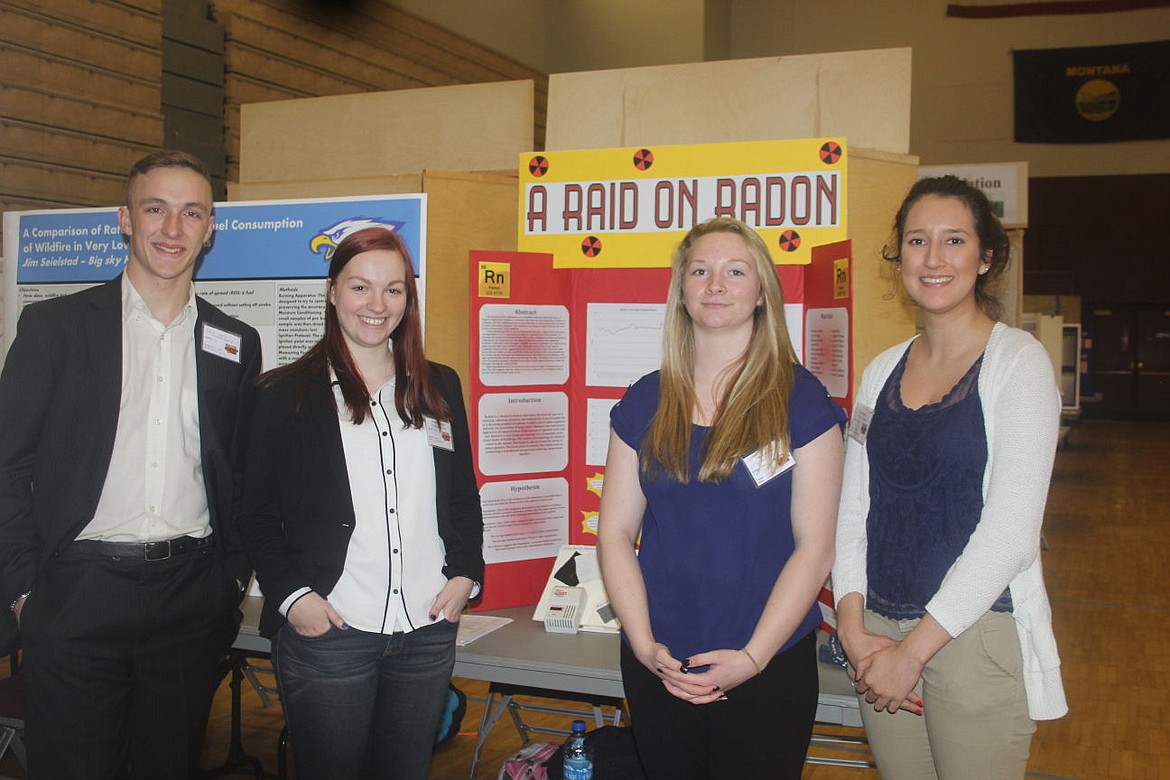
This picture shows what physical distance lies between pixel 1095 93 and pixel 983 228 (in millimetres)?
14985

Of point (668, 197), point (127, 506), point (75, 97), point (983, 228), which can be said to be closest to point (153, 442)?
point (127, 506)

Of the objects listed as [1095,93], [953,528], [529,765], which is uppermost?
Answer: [1095,93]

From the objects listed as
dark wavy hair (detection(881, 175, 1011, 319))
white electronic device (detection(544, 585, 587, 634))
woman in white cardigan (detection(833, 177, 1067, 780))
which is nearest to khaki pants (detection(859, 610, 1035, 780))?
woman in white cardigan (detection(833, 177, 1067, 780))

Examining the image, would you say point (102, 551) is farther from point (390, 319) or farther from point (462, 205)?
point (462, 205)

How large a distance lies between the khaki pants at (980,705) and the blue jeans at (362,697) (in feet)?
3.07

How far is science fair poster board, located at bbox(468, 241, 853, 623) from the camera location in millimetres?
2775

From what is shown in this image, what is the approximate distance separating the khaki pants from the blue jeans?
935 millimetres

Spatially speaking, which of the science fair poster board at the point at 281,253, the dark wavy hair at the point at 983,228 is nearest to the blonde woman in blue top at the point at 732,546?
the dark wavy hair at the point at 983,228

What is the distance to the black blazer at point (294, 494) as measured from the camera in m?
1.82

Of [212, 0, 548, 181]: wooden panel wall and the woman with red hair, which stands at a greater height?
[212, 0, 548, 181]: wooden panel wall

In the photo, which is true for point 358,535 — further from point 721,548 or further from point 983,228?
point 983,228

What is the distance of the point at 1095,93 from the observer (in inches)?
564

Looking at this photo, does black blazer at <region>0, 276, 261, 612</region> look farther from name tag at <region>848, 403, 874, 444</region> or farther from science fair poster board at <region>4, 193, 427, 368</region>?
name tag at <region>848, 403, 874, 444</region>

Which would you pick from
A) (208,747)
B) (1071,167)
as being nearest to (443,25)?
(208,747)
